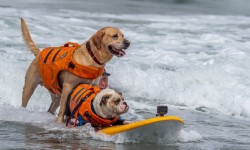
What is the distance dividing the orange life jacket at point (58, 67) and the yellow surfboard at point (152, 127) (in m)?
0.83

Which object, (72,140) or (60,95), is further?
(60,95)

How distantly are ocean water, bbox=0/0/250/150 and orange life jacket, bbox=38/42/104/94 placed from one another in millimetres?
456

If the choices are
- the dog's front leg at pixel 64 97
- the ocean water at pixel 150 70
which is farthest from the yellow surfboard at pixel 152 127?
the dog's front leg at pixel 64 97

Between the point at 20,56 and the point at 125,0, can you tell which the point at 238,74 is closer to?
the point at 20,56

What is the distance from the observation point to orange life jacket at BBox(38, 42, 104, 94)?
24.0 feet

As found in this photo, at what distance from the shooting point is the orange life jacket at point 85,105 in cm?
682

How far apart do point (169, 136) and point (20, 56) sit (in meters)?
5.97

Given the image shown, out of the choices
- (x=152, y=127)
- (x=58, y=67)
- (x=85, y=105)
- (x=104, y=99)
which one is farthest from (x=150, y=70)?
(x=152, y=127)

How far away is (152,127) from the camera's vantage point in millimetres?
6539

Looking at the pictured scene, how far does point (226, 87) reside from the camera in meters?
10.8

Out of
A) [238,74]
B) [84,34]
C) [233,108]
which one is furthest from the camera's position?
[84,34]

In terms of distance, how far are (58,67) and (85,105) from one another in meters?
0.80

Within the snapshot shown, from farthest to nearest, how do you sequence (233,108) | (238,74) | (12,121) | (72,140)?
(238,74), (233,108), (12,121), (72,140)

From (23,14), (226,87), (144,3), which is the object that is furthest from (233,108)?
(144,3)
